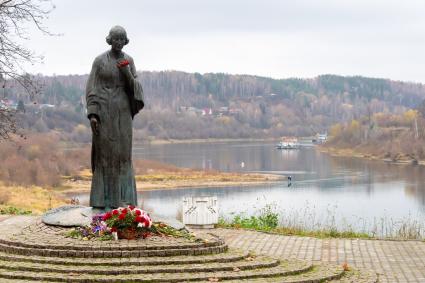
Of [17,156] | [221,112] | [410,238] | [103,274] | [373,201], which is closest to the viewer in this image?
[103,274]

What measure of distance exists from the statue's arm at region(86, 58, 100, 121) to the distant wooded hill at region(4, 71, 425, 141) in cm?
9271

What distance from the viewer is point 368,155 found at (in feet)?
262

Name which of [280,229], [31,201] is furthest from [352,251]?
[31,201]

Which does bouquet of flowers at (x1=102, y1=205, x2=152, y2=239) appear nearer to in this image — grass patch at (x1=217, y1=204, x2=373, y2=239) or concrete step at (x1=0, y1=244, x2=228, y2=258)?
concrete step at (x1=0, y1=244, x2=228, y2=258)

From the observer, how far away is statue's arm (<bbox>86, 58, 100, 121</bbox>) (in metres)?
11.0

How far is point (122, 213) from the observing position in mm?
9914

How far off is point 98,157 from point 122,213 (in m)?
1.40

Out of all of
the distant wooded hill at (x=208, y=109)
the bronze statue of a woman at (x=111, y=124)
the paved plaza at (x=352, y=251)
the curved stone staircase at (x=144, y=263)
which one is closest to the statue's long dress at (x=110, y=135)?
the bronze statue of a woman at (x=111, y=124)

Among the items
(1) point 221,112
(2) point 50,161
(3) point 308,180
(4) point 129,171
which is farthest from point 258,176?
(1) point 221,112

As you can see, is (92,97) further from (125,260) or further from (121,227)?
(125,260)

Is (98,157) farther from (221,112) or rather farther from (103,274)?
(221,112)

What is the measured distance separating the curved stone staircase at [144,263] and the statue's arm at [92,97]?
185 cm

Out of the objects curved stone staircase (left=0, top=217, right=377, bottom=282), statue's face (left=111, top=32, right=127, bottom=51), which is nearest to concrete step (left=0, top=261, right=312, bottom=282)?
curved stone staircase (left=0, top=217, right=377, bottom=282)

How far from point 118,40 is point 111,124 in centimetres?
121
